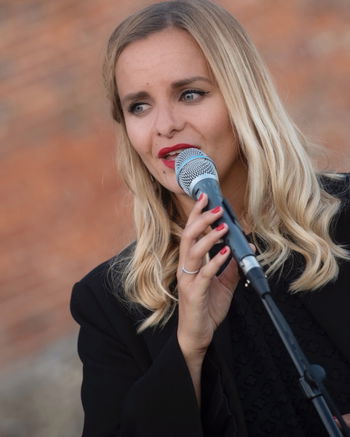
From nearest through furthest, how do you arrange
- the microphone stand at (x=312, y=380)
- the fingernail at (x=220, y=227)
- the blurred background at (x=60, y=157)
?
1. the microphone stand at (x=312, y=380)
2. the fingernail at (x=220, y=227)
3. the blurred background at (x=60, y=157)

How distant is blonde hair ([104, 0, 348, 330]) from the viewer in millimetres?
2352

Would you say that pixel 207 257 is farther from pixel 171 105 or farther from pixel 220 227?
pixel 220 227

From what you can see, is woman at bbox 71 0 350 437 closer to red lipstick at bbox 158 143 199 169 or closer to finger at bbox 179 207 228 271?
red lipstick at bbox 158 143 199 169

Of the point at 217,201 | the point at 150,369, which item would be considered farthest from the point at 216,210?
the point at 150,369

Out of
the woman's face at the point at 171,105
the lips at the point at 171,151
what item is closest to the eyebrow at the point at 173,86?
the woman's face at the point at 171,105

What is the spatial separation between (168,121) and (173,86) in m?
0.11

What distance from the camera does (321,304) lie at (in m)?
2.27

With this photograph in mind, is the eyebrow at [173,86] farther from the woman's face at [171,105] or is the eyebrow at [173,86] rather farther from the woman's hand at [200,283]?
the woman's hand at [200,283]

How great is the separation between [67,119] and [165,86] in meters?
2.39

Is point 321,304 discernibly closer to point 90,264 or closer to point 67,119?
point 90,264

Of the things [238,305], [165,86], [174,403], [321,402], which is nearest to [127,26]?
[165,86]

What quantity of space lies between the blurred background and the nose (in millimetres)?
1998

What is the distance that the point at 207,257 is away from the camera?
7.69 feet

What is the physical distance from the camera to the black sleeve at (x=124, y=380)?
203 centimetres
